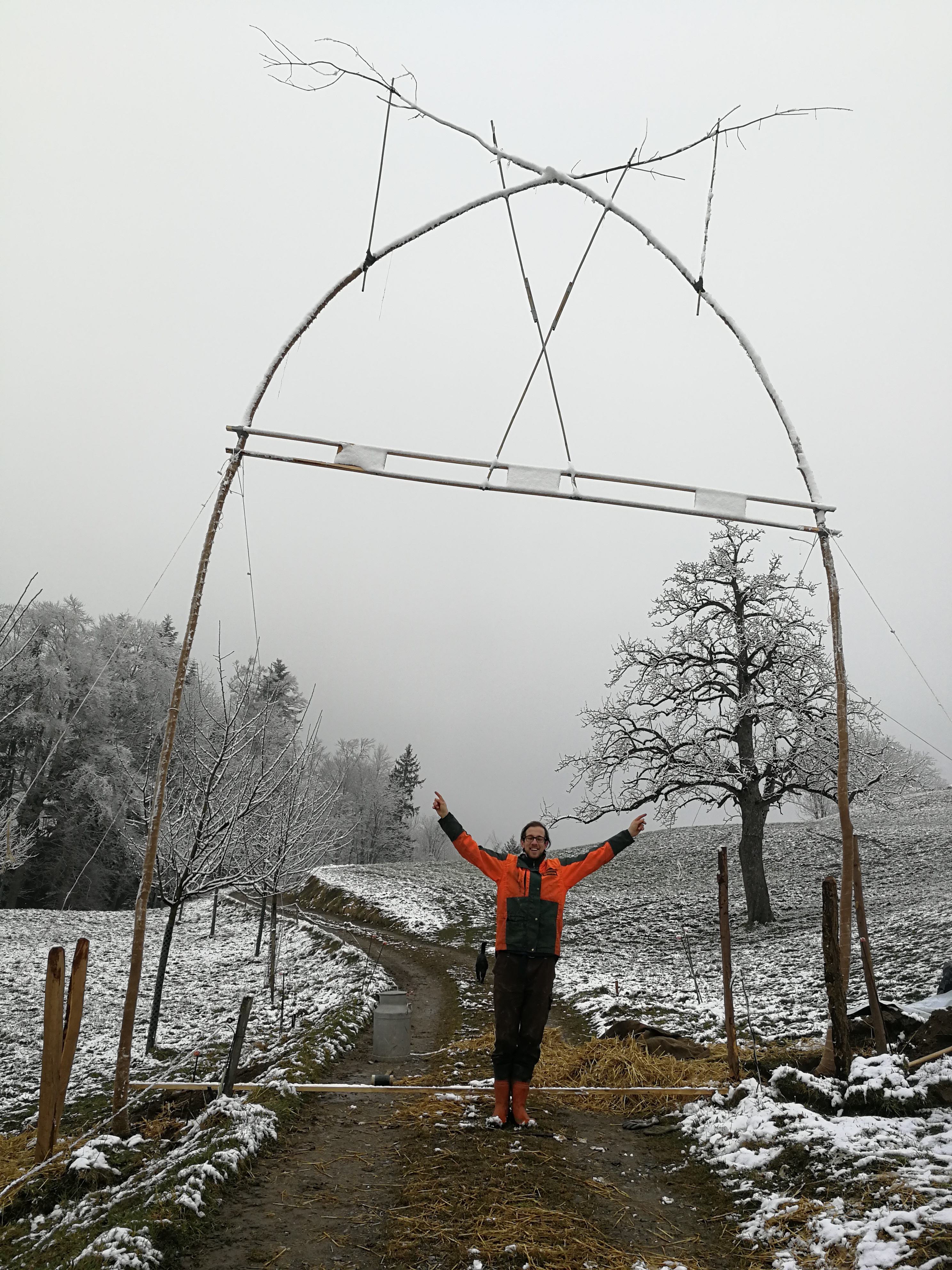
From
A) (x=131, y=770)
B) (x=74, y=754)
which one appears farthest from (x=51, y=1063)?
(x=74, y=754)

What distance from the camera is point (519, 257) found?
23.5 ft

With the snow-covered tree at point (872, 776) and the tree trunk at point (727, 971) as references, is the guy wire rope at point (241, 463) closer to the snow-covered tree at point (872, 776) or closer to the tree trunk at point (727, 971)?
the tree trunk at point (727, 971)

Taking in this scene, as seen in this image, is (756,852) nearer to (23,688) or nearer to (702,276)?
(702,276)

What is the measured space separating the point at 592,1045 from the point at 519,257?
840 centimetres

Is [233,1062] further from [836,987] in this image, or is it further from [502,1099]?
[836,987]

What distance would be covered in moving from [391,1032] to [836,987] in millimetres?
5340

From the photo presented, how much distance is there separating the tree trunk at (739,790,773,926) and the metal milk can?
12318 millimetres

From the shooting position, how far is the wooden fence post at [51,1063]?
545 cm

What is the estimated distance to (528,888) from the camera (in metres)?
6.09

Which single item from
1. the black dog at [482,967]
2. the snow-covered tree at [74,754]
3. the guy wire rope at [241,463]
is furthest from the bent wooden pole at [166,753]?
the snow-covered tree at [74,754]

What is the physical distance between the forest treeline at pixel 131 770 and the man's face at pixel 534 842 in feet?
11.4

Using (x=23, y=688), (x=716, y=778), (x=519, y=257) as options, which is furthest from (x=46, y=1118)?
(x=23, y=688)

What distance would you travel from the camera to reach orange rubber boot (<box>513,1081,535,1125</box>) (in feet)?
19.8

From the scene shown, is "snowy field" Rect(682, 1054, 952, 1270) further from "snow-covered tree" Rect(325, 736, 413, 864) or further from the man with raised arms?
"snow-covered tree" Rect(325, 736, 413, 864)
